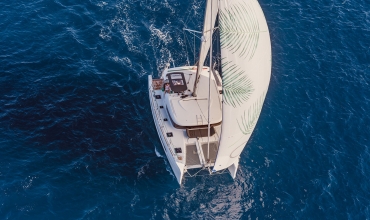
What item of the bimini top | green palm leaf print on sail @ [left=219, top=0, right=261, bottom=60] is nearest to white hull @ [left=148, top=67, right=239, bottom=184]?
the bimini top

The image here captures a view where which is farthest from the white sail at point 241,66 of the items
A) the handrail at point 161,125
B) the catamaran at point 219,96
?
the handrail at point 161,125

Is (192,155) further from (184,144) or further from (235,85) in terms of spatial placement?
(235,85)

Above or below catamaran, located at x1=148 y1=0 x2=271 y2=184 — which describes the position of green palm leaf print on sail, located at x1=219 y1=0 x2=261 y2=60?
above

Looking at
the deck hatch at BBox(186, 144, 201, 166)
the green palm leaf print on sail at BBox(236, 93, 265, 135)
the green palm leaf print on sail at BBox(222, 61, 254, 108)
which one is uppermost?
the green palm leaf print on sail at BBox(222, 61, 254, 108)

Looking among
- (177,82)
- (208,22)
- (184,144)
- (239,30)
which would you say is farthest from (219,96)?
(239,30)

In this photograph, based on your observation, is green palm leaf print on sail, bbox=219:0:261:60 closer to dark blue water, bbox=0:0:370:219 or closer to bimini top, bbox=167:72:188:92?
bimini top, bbox=167:72:188:92

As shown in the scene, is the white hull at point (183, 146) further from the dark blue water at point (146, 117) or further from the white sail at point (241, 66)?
the white sail at point (241, 66)
